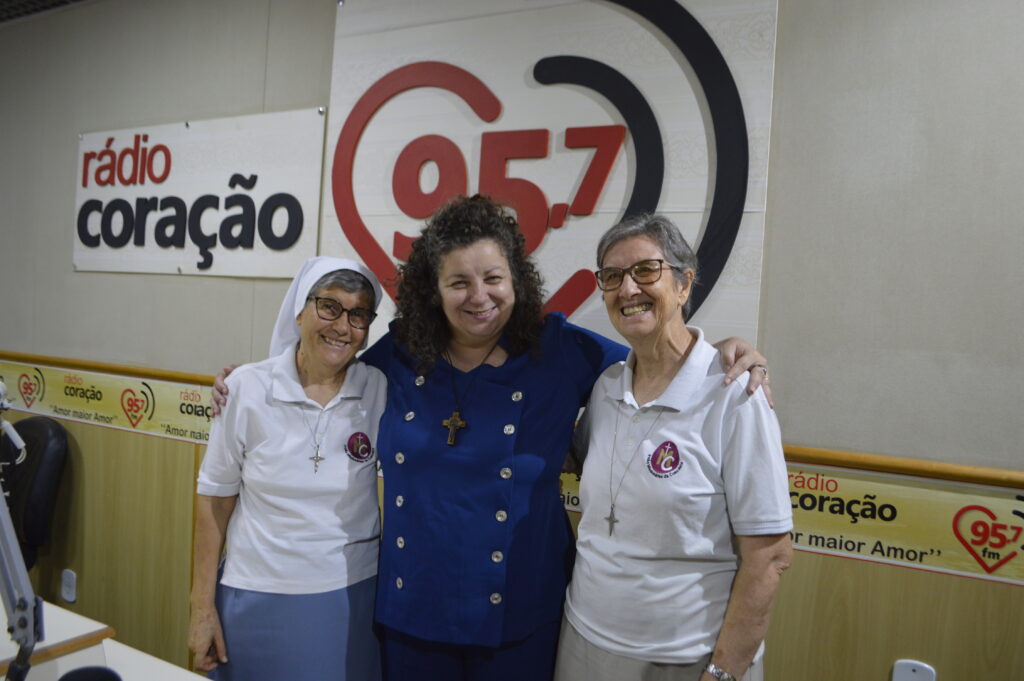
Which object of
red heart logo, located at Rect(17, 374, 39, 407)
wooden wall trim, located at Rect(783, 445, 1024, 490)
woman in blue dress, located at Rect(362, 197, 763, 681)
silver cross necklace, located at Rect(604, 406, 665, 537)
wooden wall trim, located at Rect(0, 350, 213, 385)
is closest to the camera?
silver cross necklace, located at Rect(604, 406, 665, 537)

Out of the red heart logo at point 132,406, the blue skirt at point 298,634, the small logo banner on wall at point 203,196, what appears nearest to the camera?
the blue skirt at point 298,634

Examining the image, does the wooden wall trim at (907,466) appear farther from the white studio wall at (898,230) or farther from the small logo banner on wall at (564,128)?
the small logo banner on wall at (564,128)

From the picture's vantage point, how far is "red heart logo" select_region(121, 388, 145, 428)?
320 centimetres

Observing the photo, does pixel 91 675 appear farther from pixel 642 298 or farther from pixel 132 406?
pixel 132 406

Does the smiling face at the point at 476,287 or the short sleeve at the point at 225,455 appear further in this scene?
the short sleeve at the point at 225,455

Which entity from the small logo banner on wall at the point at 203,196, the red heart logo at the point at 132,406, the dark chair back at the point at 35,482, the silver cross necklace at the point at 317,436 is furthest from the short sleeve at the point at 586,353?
the dark chair back at the point at 35,482

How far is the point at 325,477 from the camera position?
1693 mm

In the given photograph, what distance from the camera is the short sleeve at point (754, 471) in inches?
51.4

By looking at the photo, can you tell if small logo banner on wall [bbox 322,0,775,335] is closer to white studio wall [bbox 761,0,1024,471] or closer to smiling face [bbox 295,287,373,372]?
white studio wall [bbox 761,0,1024,471]

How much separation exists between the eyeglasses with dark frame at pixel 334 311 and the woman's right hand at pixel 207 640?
0.77m

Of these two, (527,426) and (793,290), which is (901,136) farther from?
(527,426)

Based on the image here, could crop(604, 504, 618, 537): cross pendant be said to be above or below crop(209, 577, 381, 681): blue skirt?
above

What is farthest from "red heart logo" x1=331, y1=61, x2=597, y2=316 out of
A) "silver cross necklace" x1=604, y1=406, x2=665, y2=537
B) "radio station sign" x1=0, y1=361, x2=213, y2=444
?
"radio station sign" x1=0, y1=361, x2=213, y2=444

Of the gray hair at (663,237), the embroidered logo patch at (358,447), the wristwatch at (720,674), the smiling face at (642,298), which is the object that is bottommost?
the wristwatch at (720,674)
